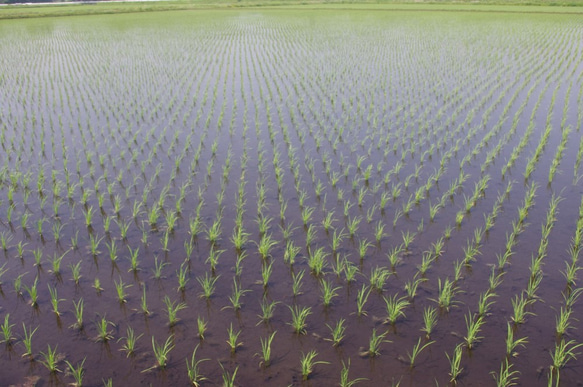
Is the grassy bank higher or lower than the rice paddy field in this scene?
lower

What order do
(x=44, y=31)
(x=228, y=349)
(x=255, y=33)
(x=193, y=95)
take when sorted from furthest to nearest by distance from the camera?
(x=44, y=31), (x=255, y=33), (x=193, y=95), (x=228, y=349)

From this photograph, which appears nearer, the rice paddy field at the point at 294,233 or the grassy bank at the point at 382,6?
the rice paddy field at the point at 294,233

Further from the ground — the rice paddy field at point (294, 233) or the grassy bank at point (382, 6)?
the rice paddy field at point (294, 233)

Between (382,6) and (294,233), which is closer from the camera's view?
(294,233)

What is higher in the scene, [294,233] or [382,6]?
[294,233]

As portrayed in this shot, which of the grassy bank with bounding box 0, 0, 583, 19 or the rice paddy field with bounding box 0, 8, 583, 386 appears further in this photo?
the grassy bank with bounding box 0, 0, 583, 19

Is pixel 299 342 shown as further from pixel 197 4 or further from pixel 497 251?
pixel 197 4

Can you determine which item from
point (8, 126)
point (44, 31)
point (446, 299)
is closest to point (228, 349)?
point (446, 299)

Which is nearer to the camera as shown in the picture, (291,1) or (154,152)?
(154,152)
